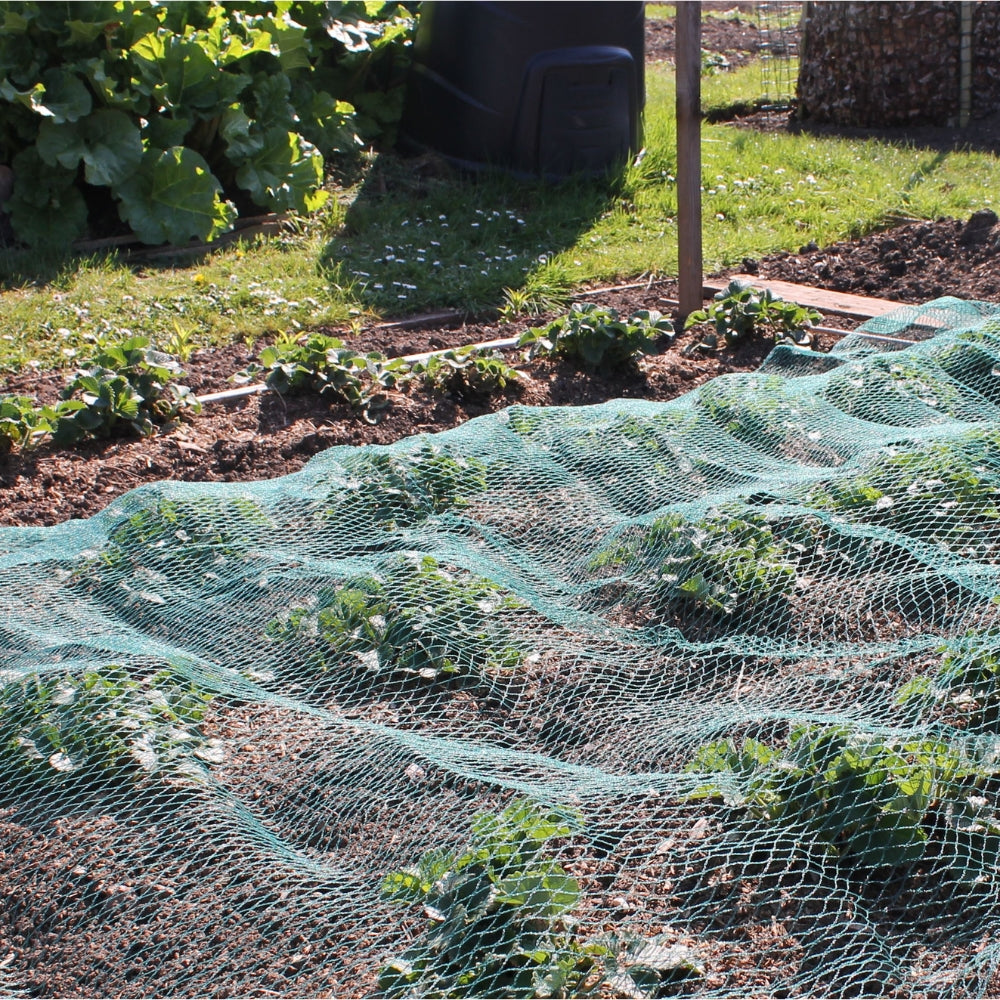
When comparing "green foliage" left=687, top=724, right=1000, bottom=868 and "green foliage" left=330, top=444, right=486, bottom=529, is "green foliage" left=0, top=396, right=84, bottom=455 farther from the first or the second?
"green foliage" left=687, top=724, right=1000, bottom=868

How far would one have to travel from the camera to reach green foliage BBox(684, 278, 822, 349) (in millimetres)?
5008

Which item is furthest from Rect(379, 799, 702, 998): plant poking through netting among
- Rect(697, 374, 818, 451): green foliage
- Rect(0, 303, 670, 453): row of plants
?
Rect(0, 303, 670, 453): row of plants

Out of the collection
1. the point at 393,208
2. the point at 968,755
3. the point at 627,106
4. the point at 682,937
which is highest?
the point at 627,106

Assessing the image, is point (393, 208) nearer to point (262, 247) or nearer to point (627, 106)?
point (262, 247)

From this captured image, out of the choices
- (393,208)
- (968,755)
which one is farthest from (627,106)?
(968,755)

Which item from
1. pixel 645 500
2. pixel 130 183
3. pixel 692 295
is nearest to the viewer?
pixel 645 500

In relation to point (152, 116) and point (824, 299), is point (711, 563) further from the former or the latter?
point (152, 116)

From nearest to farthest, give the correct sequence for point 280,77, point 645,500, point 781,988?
point 781,988 < point 645,500 < point 280,77

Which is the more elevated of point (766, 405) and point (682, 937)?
point (766, 405)

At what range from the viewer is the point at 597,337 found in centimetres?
477

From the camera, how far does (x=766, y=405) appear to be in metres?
3.95

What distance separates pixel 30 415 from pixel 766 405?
9.00 feet

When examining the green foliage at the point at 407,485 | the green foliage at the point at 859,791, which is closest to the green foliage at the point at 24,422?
the green foliage at the point at 407,485

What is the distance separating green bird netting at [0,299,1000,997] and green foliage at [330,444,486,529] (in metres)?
0.01
